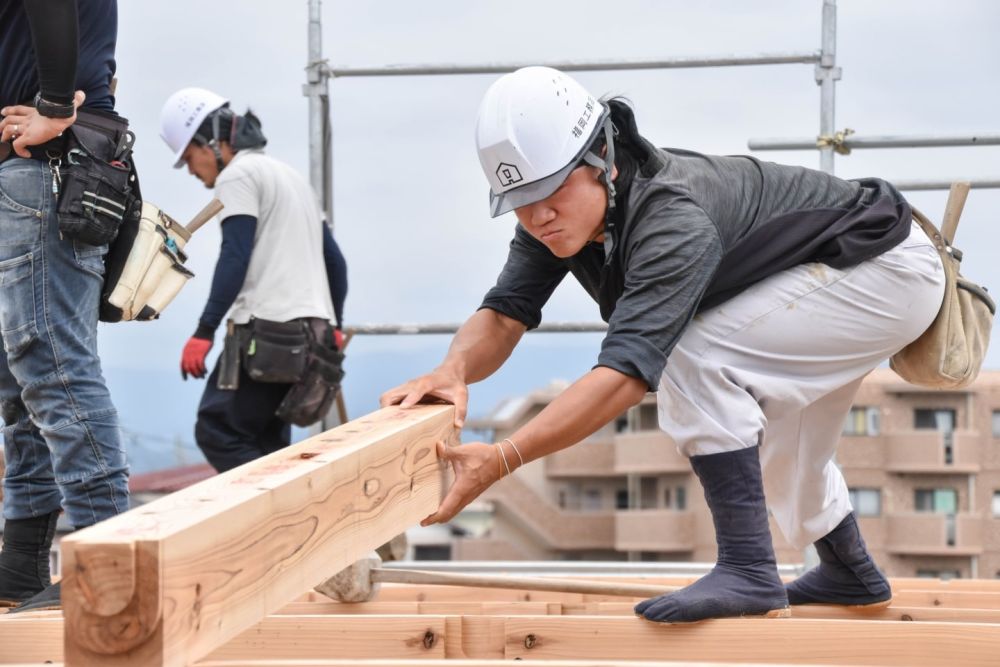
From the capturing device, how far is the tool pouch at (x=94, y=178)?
280 centimetres

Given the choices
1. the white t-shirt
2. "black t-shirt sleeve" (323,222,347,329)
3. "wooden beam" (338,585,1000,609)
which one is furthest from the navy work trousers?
"wooden beam" (338,585,1000,609)

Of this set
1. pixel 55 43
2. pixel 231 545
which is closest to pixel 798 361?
pixel 231 545

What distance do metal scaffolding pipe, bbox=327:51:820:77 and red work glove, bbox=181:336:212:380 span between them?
132cm

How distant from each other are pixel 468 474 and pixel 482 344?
24.5 inches

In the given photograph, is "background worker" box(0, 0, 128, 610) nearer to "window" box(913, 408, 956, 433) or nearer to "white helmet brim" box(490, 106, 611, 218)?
"white helmet brim" box(490, 106, 611, 218)

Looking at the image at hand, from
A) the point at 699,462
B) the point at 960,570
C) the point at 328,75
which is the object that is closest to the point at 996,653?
the point at 699,462

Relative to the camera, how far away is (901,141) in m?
4.69

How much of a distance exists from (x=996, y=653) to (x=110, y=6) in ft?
7.15

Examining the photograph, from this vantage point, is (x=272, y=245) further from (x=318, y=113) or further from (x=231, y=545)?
(x=231, y=545)

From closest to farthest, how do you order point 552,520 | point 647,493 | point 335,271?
point 335,271 → point 647,493 → point 552,520

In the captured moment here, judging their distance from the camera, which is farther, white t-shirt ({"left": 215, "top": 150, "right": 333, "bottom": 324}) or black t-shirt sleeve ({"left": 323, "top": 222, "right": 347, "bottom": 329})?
black t-shirt sleeve ({"left": 323, "top": 222, "right": 347, "bottom": 329})

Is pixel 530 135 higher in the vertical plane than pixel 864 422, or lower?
higher

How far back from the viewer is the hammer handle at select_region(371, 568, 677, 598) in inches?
121

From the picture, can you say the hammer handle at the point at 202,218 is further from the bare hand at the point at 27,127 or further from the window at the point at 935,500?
the window at the point at 935,500
